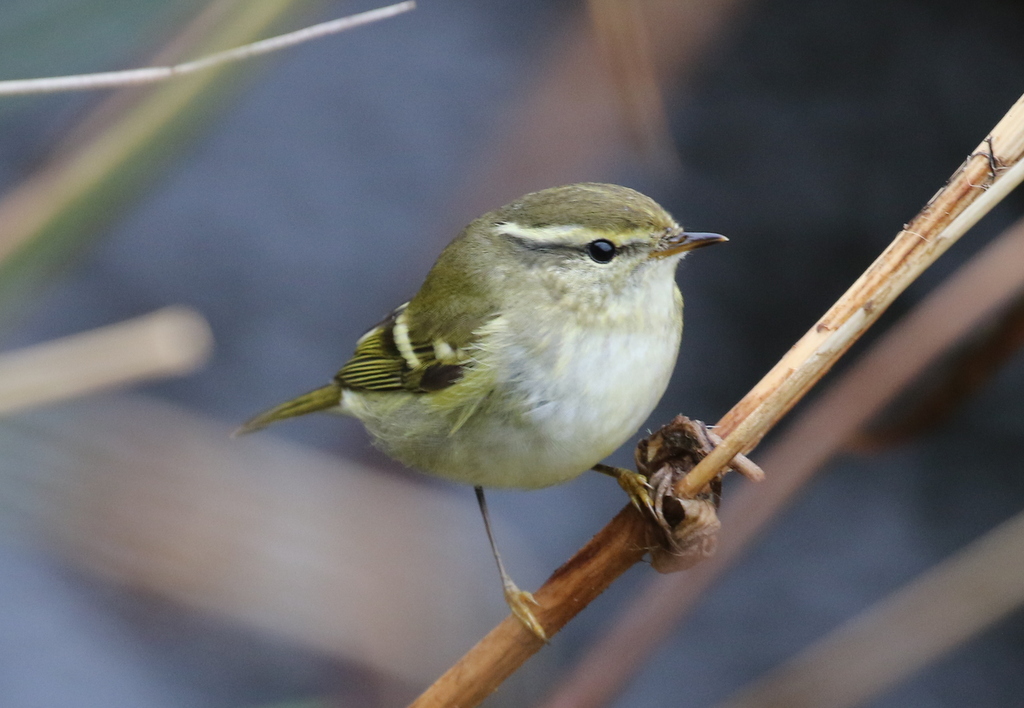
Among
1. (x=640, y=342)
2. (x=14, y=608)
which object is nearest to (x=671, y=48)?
(x=640, y=342)

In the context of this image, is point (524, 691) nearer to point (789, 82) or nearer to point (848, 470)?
point (848, 470)

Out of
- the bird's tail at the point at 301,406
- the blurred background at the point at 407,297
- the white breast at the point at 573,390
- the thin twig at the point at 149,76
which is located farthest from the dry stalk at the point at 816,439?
the bird's tail at the point at 301,406

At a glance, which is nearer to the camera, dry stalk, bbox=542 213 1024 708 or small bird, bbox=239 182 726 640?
dry stalk, bbox=542 213 1024 708

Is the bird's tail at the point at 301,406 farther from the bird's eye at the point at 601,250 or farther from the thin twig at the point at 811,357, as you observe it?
the thin twig at the point at 811,357

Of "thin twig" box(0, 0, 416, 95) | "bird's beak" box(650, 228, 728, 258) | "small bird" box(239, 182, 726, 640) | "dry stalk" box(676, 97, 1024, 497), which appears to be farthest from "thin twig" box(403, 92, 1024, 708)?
"thin twig" box(0, 0, 416, 95)

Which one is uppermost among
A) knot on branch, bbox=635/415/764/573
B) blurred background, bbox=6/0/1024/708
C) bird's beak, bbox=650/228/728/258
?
bird's beak, bbox=650/228/728/258

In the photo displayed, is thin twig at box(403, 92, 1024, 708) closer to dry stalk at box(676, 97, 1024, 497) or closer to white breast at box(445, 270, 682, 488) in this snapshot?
dry stalk at box(676, 97, 1024, 497)
